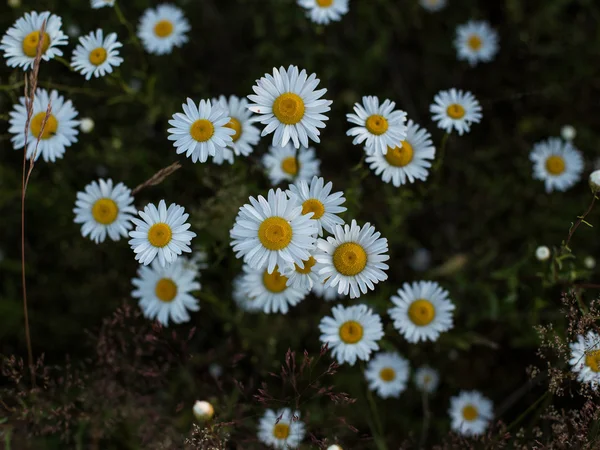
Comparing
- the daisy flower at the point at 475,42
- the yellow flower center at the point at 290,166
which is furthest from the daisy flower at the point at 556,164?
the yellow flower center at the point at 290,166

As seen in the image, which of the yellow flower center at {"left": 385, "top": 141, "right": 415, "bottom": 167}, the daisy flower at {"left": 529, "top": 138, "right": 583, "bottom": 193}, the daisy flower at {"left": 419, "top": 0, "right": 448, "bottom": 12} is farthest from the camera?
the daisy flower at {"left": 419, "top": 0, "right": 448, "bottom": 12}

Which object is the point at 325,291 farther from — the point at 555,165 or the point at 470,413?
the point at 555,165

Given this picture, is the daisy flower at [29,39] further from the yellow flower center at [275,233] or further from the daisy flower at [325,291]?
the daisy flower at [325,291]

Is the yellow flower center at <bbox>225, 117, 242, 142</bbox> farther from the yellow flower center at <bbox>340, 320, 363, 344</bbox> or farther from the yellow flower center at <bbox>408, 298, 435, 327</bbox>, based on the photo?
the yellow flower center at <bbox>408, 298, 435, 327</bbox>

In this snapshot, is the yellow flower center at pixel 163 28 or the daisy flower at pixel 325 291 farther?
the yellow flower center at pixel 163 28

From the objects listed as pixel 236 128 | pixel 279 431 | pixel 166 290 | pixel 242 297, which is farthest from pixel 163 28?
pixel 279 431

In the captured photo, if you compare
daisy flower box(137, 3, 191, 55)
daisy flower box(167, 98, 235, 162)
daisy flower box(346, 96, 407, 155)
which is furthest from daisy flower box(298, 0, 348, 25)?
daisy flower box(167, 98, 235, 162)
